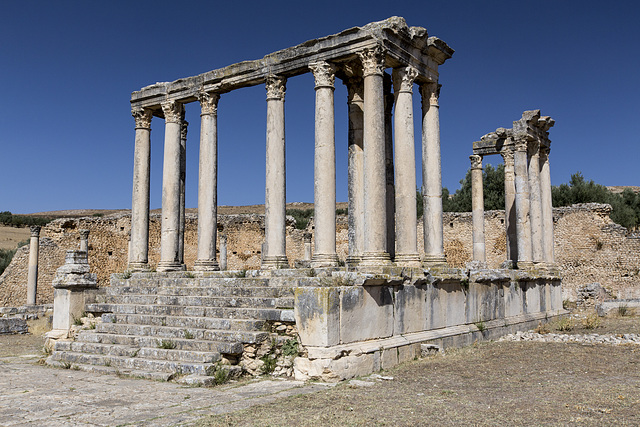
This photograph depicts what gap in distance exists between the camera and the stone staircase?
9.14 metres

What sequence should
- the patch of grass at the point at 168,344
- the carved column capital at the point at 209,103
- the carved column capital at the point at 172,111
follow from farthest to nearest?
the carved column capital at the point at 172,111
the carved column capital at the point at 209,103
the patch of grass at the point at 168,344

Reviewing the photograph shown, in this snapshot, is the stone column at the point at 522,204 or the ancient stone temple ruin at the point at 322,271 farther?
the stone column at the point at 522,204

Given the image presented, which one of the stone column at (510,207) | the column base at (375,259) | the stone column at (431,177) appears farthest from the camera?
the stone column at (510,207)

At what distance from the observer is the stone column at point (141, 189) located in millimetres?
15914

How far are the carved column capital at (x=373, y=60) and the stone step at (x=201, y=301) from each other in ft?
16.0

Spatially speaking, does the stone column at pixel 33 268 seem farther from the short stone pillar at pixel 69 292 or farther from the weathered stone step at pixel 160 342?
the weathered stone step at pixel 160 342

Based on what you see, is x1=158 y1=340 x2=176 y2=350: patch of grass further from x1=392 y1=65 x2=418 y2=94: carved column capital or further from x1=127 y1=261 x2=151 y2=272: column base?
x1=392 y1=65 x2=418 y2=94: carved column capital

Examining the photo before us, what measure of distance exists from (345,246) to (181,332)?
23023 mm

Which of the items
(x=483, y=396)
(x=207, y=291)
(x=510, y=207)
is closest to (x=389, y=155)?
(x=207, y=291)

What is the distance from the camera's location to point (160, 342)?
32.8ft

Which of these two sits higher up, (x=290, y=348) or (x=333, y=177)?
(x=333, y=177)

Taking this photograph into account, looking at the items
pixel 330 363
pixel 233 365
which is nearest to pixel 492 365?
pixel 330 363

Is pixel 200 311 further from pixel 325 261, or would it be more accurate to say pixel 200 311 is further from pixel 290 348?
pixel 325 261

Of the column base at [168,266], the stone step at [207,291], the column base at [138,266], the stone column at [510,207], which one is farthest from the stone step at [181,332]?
the stone column at [510,207]
